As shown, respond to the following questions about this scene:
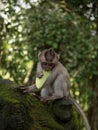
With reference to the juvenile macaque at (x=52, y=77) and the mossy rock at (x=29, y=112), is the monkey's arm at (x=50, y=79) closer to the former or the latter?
the juvenile macaque at (x=52, y=77)

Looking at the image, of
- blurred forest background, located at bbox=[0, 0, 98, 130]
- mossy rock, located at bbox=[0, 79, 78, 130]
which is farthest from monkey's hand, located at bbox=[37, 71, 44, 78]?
blurred forest background, located at bbox=[0, 0, 98, 130]

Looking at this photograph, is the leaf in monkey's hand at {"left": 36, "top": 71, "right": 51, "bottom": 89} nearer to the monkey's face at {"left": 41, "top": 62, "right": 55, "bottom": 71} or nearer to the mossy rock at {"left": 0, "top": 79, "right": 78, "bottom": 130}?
the monkey's face at {"left": 41, "top": 62, "right": 55, "bottom": 71}

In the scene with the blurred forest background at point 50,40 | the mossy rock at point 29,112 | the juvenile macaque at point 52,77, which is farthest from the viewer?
the blurred forest background at point 50,40

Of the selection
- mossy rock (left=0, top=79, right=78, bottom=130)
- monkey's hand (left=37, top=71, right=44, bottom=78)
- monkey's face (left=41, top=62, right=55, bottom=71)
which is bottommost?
mossy rock (left=0, top=79, right=78, bottom=130)

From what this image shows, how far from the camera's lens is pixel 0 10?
7.82m

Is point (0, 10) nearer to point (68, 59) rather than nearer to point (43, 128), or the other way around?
point (68, 59)

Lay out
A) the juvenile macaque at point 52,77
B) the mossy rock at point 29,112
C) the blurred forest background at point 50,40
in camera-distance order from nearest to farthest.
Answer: the mossy rock at point 29,112 < the juvenile macaque at point 52,77 < the blurred forest background at point 50,40

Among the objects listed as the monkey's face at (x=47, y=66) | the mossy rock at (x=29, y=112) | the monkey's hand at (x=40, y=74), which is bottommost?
the mossy rock at (x=29, y=112)

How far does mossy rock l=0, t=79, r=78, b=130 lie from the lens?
13.8ft

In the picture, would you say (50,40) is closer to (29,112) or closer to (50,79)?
(50,79)

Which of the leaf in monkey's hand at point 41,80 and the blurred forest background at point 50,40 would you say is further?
the blurred forest background at point 50,40

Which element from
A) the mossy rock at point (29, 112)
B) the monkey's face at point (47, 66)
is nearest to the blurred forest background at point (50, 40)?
the monkey's face at point (47, 66)

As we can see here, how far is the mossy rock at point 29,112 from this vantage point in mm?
4219

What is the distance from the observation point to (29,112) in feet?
15.1
